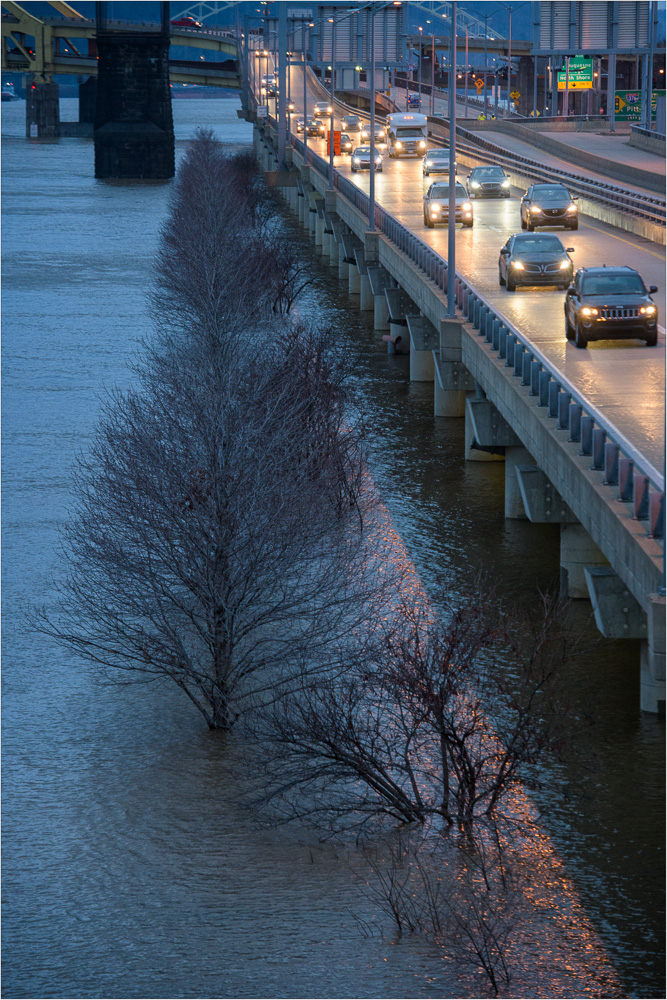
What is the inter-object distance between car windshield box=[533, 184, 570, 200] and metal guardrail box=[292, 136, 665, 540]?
14.8 m

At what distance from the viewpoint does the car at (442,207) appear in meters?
53.0

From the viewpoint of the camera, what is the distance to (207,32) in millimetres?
181750

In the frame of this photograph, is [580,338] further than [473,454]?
No

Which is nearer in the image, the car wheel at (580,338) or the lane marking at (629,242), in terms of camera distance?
the car wheel at (580,338)

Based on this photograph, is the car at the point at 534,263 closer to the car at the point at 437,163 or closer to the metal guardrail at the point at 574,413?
the metal guardrail at the point at 574,413

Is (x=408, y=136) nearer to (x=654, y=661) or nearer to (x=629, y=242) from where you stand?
(x=629, y=242)

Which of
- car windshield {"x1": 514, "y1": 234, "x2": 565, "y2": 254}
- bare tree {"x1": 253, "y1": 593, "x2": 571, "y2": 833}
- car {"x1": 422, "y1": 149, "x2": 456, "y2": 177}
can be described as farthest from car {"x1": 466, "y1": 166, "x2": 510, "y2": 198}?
bare tree {"x1": 253, "y1": 593, "x2": 571, "y2": 833}

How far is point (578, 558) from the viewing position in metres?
26.4

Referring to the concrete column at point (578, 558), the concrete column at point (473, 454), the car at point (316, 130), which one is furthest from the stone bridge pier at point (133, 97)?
the concrete column at point (578, 558)

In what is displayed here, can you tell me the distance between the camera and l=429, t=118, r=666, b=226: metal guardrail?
55.8 m

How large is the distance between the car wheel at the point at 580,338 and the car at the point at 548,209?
22212mm

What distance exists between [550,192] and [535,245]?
50.1ft

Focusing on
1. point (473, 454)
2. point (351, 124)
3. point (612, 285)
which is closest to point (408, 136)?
point (351, 124)

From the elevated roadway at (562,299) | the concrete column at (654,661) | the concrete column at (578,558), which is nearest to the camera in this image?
the concrete column at (654,661)
